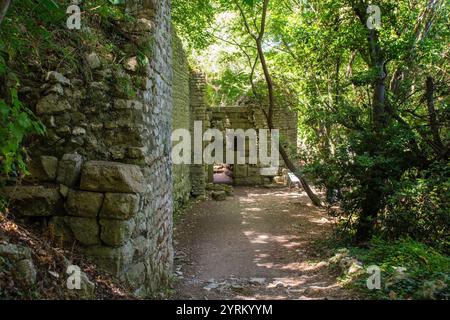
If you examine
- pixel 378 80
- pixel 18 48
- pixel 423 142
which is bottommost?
pixel 423 142

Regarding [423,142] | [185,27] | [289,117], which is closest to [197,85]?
[185,27]

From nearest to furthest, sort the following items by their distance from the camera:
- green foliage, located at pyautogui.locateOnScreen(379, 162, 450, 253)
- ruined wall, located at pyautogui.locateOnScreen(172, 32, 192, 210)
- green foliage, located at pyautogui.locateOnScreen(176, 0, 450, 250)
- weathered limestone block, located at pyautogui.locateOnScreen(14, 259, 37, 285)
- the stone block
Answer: weathered limestone block, located at pyautogui.locateOnScreen(14, 259, 37, 285) < green foliage, located at pyautogui.locateOnScreen(379, 162, 450, 253) < green foliage, located at pyautogui.locateOnScreen(176, 0, 450, 250) < ruined wall, located at pyautogui.locateOnScreen(172, 32, 192, 210) < the stone block

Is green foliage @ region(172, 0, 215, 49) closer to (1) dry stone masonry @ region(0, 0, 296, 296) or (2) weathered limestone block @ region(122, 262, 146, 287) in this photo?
(1) dry stone masonry @ region(0, 0, 296, 296)

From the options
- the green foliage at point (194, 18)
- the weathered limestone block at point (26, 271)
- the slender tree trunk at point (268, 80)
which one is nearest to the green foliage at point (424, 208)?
the slender tree trunk at point (268, 80)

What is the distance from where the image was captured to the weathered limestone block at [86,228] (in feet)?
11.0

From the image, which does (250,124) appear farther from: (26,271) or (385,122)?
(26,271)

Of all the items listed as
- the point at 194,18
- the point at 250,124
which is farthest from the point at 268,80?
the point at 250,124

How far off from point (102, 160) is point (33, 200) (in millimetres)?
691

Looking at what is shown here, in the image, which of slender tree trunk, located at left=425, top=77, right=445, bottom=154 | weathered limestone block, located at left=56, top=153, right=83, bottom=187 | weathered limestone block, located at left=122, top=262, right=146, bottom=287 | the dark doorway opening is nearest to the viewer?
weathered limestone block, located at left=56, top=153, right=83, bottom=187

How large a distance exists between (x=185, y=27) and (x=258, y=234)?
7.36 metres

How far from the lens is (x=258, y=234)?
8.66 meters

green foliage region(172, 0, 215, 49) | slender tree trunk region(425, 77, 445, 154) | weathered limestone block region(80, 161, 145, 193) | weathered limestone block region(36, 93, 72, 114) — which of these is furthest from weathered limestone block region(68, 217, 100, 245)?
green foliage region(172, 0, 215, 49)

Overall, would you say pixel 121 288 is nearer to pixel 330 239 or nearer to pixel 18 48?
pixel 18 48

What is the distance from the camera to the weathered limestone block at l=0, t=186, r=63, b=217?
3.27m
